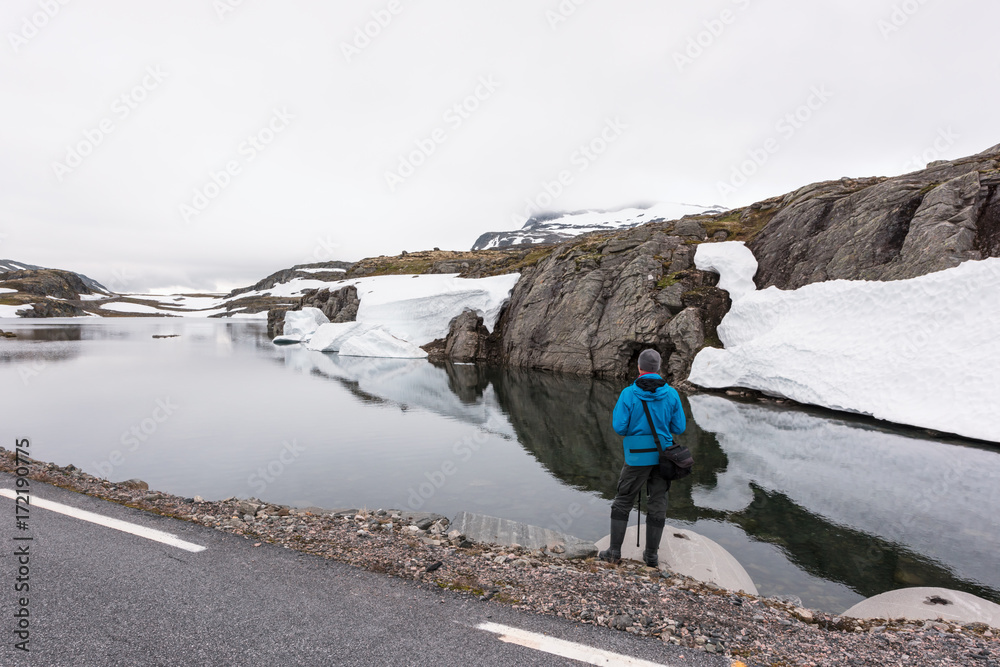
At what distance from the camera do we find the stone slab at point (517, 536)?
8.38 meters

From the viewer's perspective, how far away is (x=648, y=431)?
7.55 m

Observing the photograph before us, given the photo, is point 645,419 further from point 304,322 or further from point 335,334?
point 304,322

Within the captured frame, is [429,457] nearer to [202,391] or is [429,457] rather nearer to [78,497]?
[78,497]

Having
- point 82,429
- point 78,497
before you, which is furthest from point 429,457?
point 82,429

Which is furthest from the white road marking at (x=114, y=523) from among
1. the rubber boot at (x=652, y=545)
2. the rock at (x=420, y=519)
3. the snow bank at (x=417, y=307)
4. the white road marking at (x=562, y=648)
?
the snow bank at (x=417, y=307)

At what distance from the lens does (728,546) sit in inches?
399

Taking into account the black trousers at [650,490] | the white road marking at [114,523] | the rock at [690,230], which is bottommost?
the white road marking at [114,523]

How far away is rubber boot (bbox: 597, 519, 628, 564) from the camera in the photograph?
7973mm

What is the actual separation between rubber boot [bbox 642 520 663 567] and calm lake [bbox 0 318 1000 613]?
222cm

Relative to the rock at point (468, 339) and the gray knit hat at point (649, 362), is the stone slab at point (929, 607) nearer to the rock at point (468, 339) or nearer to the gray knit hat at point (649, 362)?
the gray knit hat at point (649, 362)

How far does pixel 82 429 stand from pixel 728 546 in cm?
2303

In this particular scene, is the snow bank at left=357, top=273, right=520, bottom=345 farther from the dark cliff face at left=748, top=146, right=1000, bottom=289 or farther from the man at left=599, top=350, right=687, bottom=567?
the man at left=599, top=350, right=687, bottom=567

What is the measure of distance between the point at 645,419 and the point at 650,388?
0.50 metres

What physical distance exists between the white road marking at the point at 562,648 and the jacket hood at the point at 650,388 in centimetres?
374
